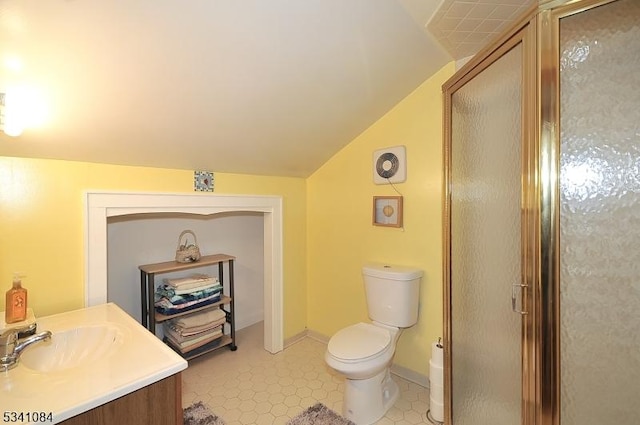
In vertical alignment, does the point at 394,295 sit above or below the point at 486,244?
below

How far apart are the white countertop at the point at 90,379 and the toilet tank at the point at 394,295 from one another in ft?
4.30

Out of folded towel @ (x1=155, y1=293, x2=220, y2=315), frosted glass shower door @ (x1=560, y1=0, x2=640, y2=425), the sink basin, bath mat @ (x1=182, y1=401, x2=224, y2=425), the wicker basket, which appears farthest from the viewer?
the wicker basket

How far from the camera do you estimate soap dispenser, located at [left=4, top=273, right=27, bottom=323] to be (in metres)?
1.21

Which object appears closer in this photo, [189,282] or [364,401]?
[364,401]

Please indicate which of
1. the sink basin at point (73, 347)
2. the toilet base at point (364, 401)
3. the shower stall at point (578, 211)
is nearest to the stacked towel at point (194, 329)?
the sink basin at point (73, 347)

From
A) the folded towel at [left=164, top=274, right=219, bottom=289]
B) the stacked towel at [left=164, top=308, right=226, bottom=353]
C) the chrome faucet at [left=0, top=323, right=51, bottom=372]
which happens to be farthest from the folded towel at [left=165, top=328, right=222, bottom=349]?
the chrome faucet at [left=0, top=323, right=51, bottom=372]

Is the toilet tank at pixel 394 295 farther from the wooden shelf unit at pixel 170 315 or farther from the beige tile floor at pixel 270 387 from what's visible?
the wooden shelf unit at pixel 170 315

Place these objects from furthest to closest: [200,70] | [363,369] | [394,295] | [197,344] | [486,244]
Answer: [197,344]
[394,295]
[363,369]
[200,70]
[486,244]

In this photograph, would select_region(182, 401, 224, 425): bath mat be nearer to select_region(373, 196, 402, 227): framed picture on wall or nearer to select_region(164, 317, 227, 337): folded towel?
select_region(164, 317, 227, 337): folded towel

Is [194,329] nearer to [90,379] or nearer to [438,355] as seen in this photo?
[90,379]

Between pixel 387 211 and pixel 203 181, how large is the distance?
4.41 ft

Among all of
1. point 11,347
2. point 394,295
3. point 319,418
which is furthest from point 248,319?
point 11,347

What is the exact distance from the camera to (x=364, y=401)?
1729mm

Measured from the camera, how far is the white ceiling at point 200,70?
3.38ft
